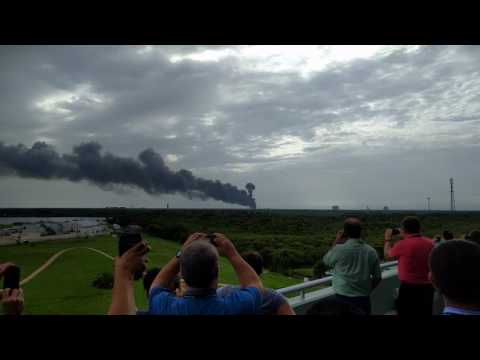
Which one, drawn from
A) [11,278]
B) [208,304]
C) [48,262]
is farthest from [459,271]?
[48,262]

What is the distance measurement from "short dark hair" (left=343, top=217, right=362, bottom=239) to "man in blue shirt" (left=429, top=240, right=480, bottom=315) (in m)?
1.49

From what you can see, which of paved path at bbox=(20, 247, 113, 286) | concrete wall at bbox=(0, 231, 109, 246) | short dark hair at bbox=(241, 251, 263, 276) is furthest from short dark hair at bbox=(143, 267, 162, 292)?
concrete wall at bbox=(0, 231, 109, 246)

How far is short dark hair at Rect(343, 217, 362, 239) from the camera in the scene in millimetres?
2725

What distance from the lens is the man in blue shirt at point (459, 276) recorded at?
1199 mm

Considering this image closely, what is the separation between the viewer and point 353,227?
107 inches

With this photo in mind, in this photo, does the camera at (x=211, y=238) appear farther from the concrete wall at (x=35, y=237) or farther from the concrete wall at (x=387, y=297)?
the concrete wall at (x=35, y=237)

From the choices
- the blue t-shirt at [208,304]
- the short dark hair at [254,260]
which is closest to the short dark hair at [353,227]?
the short dark hair at [254,260]

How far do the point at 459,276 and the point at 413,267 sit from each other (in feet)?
6.73

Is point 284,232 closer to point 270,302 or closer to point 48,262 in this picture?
point 48,262

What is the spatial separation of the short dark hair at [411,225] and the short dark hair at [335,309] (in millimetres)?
2269
